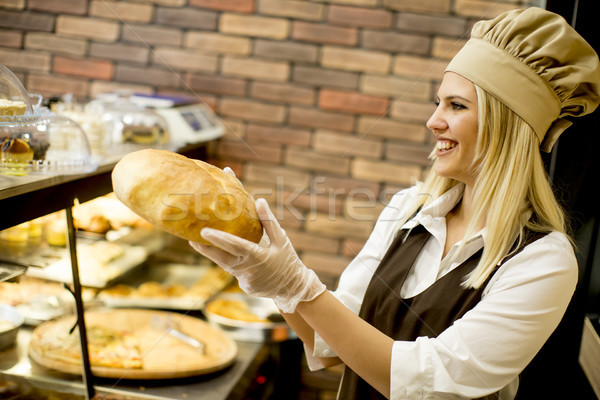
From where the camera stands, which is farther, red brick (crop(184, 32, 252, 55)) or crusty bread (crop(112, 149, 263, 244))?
red brick (crop(184, 32, 252, 55))

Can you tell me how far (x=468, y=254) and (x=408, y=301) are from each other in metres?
0.22

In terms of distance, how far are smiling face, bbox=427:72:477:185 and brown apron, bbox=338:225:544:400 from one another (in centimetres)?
25

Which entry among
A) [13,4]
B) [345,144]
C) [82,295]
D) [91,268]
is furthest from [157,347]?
[13,4]

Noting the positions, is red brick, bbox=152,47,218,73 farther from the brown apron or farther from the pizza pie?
the brown apron

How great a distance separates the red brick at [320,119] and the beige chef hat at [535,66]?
4.64ft

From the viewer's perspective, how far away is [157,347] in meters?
2.23

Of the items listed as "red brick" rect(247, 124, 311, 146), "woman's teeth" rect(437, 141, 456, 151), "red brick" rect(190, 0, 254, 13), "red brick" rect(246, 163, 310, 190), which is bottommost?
"red brick" rect(246, 163, 310, 190)

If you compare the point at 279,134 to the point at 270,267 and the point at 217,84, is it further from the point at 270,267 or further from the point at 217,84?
the point at 270,267

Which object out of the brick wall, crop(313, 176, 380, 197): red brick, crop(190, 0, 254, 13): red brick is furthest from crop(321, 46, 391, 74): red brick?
crop(313, 176, 380, 197): red brick

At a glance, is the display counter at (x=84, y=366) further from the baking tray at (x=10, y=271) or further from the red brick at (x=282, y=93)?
the red brick at (x=282, y=93)

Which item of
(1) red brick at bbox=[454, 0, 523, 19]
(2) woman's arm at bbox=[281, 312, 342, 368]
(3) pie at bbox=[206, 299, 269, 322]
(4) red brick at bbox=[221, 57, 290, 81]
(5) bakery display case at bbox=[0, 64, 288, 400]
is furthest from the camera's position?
(4) red brick at bbox=[221, 57, 290, 81]

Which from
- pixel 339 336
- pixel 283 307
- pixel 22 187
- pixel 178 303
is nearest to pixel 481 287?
pixel 339 336

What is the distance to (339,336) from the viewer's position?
1337mm

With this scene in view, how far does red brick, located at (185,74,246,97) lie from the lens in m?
3.06
